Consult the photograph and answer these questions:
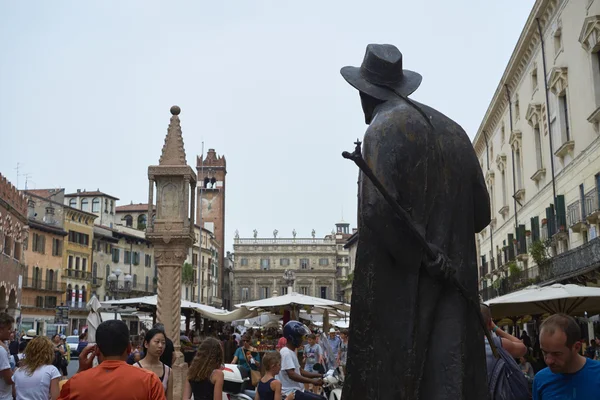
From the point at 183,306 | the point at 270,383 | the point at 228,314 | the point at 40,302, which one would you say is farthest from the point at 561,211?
the point at 40,302

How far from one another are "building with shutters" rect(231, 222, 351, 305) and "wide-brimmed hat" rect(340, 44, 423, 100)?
411 feet

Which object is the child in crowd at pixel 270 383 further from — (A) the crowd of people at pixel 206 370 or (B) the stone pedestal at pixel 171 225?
(B) the stone pedestal at pixel 171 225

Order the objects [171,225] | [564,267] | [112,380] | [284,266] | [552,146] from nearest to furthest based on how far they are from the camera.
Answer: [112,380] → [171,225] → [564,267] → [552,146] → [284,266]

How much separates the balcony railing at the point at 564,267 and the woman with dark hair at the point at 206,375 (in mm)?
15751

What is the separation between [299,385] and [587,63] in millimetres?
19693

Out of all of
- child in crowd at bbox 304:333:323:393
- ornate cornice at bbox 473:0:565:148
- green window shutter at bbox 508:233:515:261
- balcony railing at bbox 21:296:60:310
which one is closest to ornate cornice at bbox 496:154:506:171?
ornate cornice at bbox 473:0:565:148

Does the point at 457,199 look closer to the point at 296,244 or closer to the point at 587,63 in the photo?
the point at 587,63

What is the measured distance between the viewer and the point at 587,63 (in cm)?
2411

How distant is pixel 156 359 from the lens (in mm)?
6398

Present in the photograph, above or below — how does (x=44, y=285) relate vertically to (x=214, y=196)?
below

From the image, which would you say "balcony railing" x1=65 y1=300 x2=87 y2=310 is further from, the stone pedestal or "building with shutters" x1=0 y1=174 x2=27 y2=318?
the stone pedestal

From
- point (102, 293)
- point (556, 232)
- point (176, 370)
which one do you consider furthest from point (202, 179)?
point (176, 370)

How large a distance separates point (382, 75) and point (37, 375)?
4464mm

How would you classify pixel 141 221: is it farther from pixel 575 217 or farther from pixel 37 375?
pixel 37 375
